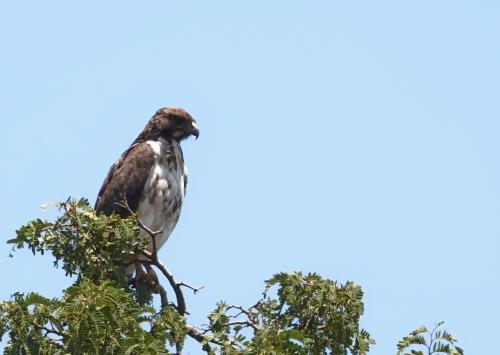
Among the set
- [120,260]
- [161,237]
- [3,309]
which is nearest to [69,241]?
[120,260]

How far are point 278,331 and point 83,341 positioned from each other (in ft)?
4.10

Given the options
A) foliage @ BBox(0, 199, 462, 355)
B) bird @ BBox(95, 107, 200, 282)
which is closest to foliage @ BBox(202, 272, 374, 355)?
foliage @ BBox(0, 199, 462, 355)

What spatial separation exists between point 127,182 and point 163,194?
1.25 feet

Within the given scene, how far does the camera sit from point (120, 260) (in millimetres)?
7742

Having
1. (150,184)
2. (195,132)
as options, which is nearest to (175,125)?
(195,132)

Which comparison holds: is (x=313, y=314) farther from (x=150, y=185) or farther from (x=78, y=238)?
(x=150, y=185)

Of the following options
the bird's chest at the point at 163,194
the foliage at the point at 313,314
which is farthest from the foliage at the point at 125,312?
the bird's chest at the point at 163,194

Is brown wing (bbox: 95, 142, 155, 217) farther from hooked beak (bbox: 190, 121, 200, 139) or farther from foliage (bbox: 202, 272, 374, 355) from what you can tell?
foliage (bbox: 202, 272, 374, 355)

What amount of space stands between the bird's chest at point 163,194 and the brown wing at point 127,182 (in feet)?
0.19

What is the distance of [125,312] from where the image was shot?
6715 millimetres

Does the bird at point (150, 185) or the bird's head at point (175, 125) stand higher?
the bird's head at point (175, 125)

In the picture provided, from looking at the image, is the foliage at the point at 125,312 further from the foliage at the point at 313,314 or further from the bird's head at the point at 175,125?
the bird's head at the point at 175,125

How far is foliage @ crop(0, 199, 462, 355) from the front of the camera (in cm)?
652

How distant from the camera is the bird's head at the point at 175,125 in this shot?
12.1m
